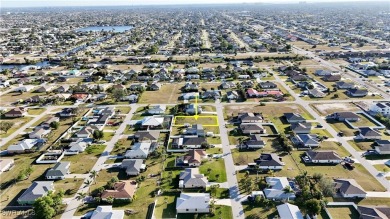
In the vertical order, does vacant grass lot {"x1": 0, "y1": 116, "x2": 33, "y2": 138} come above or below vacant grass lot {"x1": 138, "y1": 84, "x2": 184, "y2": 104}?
below

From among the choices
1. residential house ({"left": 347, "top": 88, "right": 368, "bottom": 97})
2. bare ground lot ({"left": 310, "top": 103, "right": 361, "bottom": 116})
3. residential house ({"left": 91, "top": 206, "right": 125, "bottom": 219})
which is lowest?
residential house ({"left": 91, "top": 206, "right": 125, "bottom": 219})

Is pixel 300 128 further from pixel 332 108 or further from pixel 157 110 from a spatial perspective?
pixel 157 110

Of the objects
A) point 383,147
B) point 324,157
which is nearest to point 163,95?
point 324,157

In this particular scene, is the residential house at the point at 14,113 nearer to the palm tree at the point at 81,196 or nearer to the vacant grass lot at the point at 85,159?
the vacant grass lot at the point at 85,159

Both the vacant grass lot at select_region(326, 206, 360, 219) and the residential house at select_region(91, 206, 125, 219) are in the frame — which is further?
the vacant grass lot at select_region(326, 206, 360, 219)

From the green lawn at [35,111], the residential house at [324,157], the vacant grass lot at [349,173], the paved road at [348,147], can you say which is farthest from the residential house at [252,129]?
the green lawn at [35,111]

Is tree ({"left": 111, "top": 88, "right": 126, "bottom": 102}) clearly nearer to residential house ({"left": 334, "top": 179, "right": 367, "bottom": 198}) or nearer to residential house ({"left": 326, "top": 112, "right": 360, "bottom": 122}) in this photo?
residential house ({"left": 326, "top": 112, "right": 360, "bottom": 122})

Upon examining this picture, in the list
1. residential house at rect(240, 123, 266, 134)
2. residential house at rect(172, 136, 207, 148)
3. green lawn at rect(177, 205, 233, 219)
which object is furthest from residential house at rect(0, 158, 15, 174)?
residential house at rect(240, 123, 266, 134)
